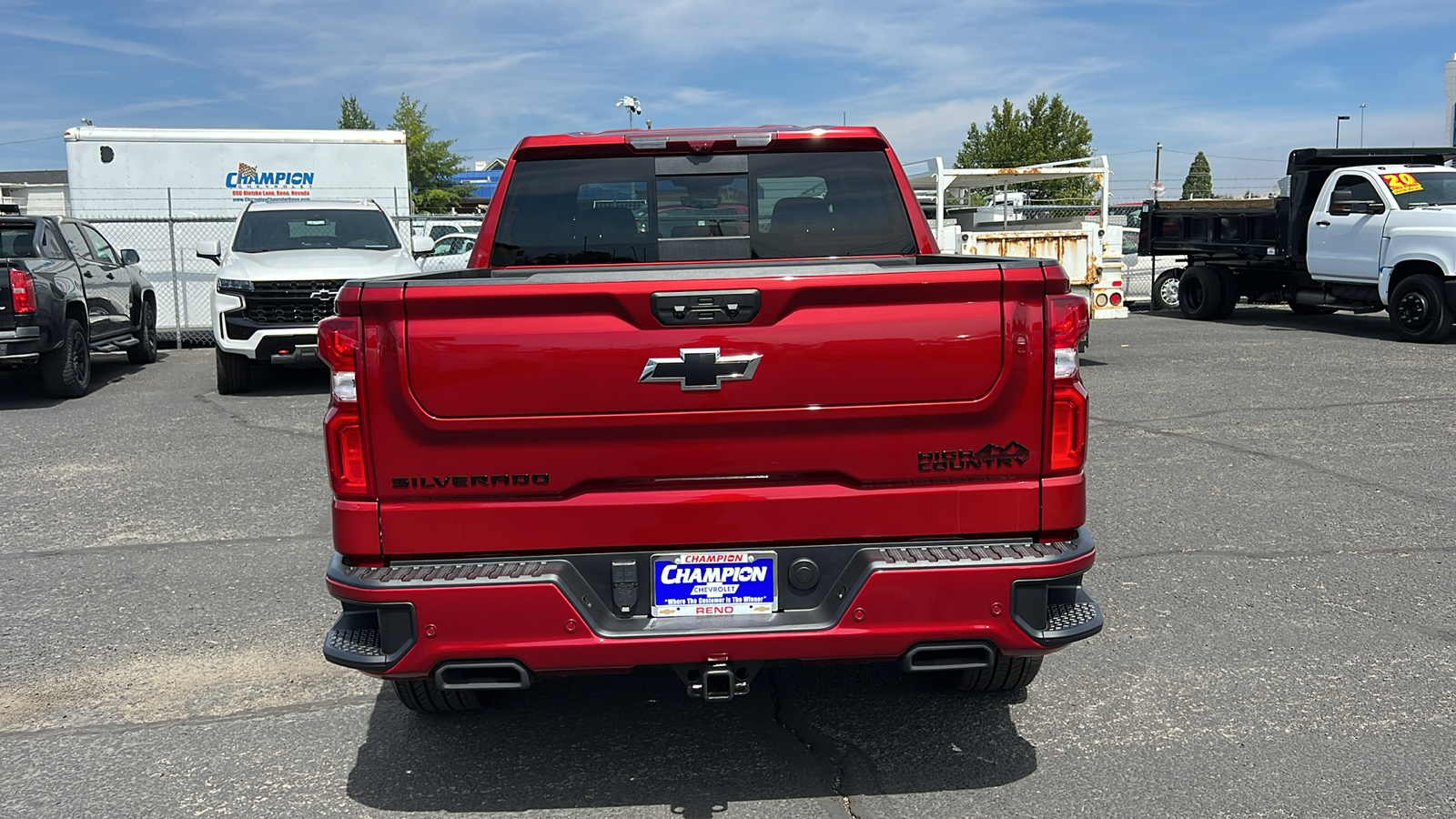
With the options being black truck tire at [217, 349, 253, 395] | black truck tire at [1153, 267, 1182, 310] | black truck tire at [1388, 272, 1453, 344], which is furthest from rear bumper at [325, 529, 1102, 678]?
black truck tire at [1153, 267, 1182, 310]

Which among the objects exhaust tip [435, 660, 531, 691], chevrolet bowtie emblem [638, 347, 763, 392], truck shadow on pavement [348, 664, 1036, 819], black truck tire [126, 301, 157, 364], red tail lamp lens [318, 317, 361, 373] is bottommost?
truck shadow on pavement [348, 664, 1036, 819]

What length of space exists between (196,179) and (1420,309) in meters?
17.8

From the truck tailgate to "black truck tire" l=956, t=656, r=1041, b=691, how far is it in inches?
32.7

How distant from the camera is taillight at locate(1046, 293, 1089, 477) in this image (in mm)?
3051

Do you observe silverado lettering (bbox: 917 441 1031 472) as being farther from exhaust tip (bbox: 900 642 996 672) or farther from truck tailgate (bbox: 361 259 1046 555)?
exhaust tip (bbox: 900 642 996 672)

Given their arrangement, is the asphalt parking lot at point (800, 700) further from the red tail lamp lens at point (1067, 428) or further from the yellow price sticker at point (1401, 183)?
the yellow price sticker at point (1401, 183)

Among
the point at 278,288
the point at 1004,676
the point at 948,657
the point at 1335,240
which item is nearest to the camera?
the point at 948,657

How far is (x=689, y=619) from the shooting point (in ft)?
10.2

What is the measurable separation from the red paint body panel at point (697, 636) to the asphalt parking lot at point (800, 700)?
51 centimetres

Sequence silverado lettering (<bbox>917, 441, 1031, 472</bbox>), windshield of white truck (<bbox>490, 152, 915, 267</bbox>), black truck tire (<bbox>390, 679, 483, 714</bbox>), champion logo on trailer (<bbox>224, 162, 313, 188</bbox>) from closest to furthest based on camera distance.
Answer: silverado lettering (<bbox>917, 441, 1031, 472</bbox>) → black truck tire (<bbox>390, 679, 483, 714</bbox>) → windshield of white truck (<bbox>490, 152, 915, 267</bbox>) → champion logo on trailer (<bbox>224, 162, 313, 188</bbox>)

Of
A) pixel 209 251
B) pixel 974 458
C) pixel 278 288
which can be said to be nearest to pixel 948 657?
pixel 974 458

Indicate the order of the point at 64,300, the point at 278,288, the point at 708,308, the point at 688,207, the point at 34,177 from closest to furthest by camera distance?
the point at 708,308 → the point at 688,207 → the point at 278,288 → the point at 64,300 → the point at 34,177

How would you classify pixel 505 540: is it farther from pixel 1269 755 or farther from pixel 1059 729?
pixel 1269 755

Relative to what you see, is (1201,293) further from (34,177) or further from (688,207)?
(34,177)
